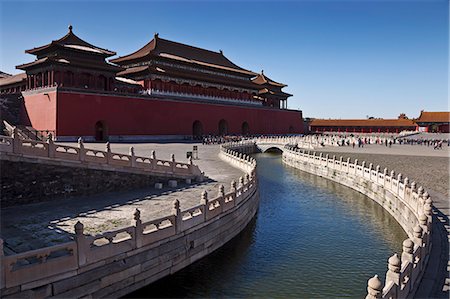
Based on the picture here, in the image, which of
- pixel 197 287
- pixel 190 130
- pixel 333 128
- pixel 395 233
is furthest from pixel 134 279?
pixel 333 128

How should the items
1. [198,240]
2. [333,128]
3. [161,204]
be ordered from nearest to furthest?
[198,240]
[161,204]
[333,128]

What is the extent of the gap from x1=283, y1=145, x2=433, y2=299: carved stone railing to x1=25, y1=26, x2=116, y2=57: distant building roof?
2037 centimetres

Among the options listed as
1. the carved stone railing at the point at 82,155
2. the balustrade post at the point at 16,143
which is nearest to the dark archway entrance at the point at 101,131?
the carved stone railing at the point at 82,155

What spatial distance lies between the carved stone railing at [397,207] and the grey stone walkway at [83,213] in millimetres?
6841

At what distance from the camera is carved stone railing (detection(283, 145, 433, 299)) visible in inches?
239

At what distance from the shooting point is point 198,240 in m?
10.2

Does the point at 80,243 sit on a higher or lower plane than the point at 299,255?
higher

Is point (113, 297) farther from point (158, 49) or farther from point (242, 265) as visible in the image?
point (158, 49)

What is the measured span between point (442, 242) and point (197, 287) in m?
6.59

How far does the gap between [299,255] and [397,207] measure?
6.09 m

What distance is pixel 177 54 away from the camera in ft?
152

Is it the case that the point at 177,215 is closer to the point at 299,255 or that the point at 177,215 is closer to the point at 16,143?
the point at 299,255

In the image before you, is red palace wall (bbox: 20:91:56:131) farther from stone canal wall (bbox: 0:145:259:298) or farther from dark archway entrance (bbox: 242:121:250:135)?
dark archway entrance (bbox: 242:121:250:135)

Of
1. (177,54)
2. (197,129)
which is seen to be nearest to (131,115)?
(197,129)
